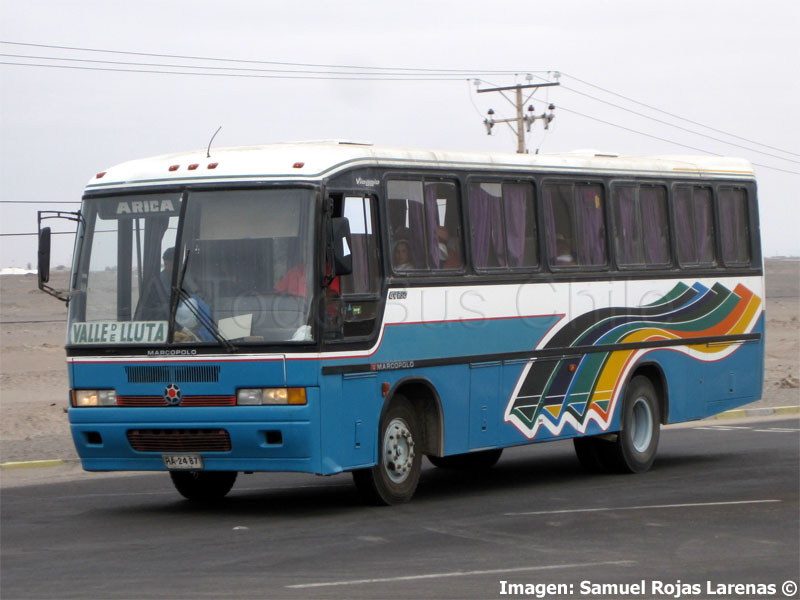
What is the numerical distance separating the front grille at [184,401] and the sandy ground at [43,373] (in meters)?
5.00

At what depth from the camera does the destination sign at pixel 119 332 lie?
40.1 ft

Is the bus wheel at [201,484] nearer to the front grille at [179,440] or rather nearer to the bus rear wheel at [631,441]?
the front grille at [179,440]

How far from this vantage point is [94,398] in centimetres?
1252

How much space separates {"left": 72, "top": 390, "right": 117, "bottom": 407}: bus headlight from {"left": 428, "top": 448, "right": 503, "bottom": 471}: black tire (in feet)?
17.0

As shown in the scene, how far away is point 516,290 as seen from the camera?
47.6 ft

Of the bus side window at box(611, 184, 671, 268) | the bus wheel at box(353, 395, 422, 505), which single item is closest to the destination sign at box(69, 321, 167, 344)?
the bus wheel at box(353, 395, 422, 505)

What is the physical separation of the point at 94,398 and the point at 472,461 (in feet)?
19.0

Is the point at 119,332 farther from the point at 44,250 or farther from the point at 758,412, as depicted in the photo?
the point at 758,412

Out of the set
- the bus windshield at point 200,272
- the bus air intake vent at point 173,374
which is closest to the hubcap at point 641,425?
the bus windshield at point 200,272

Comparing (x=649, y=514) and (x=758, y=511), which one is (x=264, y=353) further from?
(x=758, y=511)

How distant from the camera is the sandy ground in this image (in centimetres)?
1973

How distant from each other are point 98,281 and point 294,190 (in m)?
1.99

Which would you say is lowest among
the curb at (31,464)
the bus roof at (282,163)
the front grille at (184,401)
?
the curb at (31,464)

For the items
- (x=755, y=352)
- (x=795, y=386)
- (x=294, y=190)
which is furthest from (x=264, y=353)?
(x=795, y=386)
